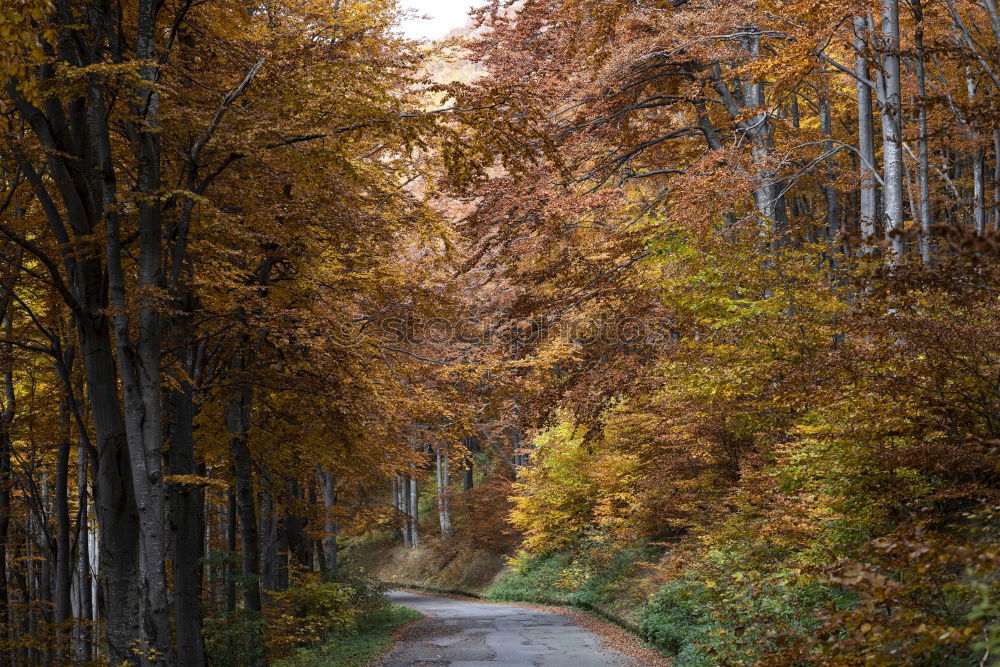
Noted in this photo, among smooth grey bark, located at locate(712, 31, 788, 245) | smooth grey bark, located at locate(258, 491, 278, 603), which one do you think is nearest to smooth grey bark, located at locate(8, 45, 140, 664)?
smooth grey bark, located at locate(258, 491, 278, 603)

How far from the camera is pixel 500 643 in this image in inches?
568

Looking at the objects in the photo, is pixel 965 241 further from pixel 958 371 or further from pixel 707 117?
pixel 707 117

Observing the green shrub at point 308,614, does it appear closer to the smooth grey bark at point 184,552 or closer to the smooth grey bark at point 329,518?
the smooth grey bark at point 184,552

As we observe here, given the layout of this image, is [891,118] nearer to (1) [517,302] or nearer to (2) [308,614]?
(1) [517,302]

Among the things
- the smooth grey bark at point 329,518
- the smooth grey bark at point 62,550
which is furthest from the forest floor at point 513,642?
the smooth grey bark at point 62,550

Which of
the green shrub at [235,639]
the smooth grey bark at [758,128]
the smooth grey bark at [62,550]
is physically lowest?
the green shrub at [235,639]

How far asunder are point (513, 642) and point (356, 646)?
3.00 meters

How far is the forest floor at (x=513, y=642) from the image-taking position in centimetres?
1247

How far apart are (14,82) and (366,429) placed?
600 centimetres

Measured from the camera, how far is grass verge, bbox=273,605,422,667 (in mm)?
12839

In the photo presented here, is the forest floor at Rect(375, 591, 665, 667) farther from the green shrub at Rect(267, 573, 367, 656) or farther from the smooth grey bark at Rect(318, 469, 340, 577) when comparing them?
the smooth grey bark at Rect(318, 469, 340, 577)

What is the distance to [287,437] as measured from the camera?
515 inches

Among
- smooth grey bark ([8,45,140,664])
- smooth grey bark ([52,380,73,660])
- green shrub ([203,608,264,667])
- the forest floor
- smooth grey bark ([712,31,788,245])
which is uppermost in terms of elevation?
smooth grey bark ([712,31,788,245])

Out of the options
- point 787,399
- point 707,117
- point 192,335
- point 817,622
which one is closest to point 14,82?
point 192,335
